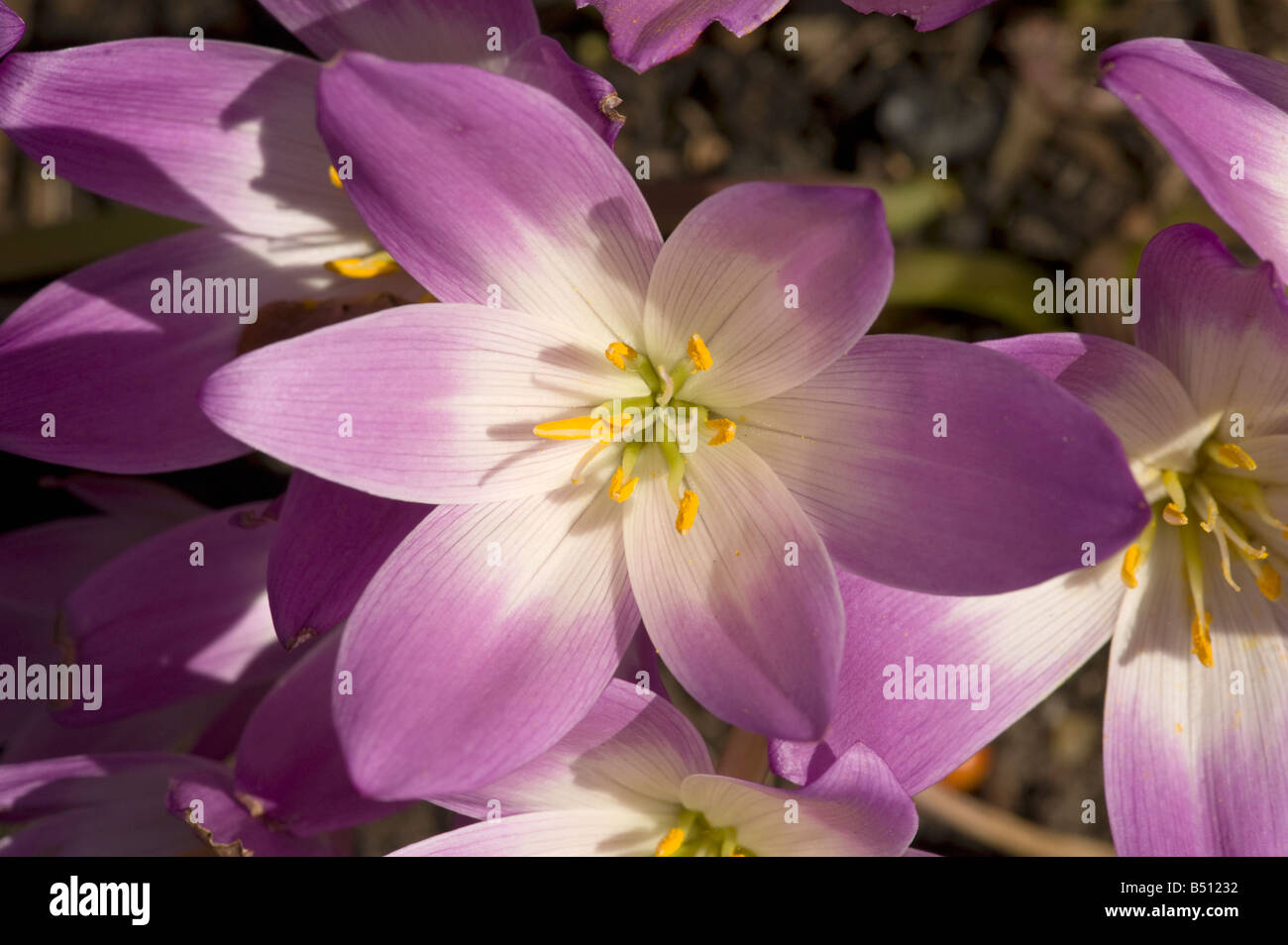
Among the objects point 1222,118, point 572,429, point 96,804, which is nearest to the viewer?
point 1222,118

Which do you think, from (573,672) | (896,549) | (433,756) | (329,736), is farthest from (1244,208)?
(329,736)

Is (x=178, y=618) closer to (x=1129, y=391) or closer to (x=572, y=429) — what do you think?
(x=572, y=429)

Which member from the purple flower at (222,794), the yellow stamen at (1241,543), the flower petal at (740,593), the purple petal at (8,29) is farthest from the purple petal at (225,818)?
the yellow stamen at (1241,543)

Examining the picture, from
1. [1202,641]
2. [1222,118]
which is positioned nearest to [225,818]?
[1202,641]

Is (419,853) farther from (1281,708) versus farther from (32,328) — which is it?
(1281,708)

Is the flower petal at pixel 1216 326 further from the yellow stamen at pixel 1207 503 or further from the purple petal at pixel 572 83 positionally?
the purple petal at pixel 572 83

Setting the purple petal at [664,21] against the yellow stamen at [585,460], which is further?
the yellow stamen at [585,460]
